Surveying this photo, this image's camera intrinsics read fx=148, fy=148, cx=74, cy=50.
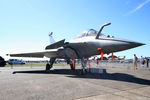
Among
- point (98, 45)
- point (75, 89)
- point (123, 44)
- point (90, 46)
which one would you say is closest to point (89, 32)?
point (90, 46)

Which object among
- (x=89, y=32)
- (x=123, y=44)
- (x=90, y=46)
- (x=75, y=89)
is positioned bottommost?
(x=75, y=89)

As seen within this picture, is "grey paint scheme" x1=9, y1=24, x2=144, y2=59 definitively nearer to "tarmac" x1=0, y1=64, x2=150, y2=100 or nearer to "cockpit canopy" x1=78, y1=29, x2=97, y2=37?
"cockpit canopy" x1=78, y1=29, x2=97, y2=37

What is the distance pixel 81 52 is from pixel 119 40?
11.9 feet

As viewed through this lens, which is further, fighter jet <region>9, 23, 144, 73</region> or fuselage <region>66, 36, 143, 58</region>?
fighter jet <region>9, 23, 144, 73</region>

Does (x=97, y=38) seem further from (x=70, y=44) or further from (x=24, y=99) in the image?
(x=24, y=99)

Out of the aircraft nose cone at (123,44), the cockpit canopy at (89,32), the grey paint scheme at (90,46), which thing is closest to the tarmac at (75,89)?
the aircraft nose cone at (123,44)

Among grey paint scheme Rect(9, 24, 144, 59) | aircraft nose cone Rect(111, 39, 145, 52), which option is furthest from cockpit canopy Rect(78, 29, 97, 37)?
aircraft nose cone Rect(111, 39, 145, 52)

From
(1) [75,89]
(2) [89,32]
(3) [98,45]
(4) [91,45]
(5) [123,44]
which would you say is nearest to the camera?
(1) [75,89]

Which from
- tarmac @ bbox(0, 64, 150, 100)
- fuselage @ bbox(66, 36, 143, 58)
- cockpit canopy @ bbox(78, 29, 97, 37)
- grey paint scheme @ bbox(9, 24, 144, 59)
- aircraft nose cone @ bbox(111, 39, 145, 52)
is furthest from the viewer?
cockpit canopy @ bbox(78, 29, 97, 37)

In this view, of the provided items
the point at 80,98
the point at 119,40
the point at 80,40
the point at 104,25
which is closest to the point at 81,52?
the point at 80,40

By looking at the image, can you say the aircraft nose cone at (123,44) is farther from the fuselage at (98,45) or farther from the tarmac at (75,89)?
the tarmac at (75,89)

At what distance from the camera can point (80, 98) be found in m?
4.33

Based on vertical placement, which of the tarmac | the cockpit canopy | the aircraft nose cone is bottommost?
the tarmac

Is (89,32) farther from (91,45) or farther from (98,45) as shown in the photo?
(98,45)
